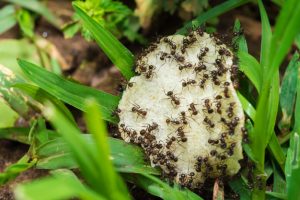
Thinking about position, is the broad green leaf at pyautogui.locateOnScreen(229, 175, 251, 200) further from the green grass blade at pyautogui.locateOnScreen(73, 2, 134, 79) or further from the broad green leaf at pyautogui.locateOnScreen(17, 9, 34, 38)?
the broad green leaf at pyautogui.locateOnScreen(17, 9, 34, 38)

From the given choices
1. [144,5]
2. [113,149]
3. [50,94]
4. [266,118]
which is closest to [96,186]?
[113,149]

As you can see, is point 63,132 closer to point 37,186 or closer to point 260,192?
point 37,186

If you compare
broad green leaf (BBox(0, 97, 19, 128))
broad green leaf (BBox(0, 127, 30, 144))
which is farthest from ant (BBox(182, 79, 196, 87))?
broad green leaf (BBox(0, 97, 19, 128))

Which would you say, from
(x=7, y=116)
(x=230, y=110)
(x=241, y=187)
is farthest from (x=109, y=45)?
(x=241, y=187)

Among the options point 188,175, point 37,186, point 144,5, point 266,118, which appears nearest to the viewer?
point 37,186

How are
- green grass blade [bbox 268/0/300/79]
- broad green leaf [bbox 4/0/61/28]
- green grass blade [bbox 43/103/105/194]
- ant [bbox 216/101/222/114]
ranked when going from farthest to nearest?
broad green leaf [bbox 4/0/61/28] → ant [bbox 216/101/222/114] → green grass blade [bbox 268/0/300/79] → green grass blade [bbox 43/103/105/194]

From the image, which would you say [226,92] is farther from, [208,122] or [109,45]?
[109,45]
